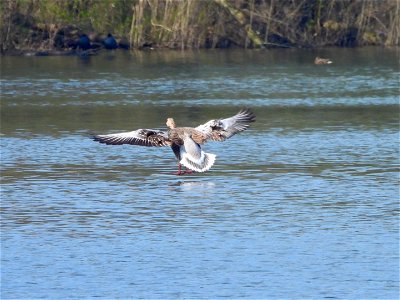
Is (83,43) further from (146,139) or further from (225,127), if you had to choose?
(146,139)

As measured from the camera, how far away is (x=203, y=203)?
13000mm

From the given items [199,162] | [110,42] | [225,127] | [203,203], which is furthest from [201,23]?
[203,203]

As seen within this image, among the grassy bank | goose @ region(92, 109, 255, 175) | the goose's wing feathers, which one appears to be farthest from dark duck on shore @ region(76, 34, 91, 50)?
the goose's wing feathers

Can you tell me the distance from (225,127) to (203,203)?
2.11m

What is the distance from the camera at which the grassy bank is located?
41.4 m

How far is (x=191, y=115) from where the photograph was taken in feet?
74.1

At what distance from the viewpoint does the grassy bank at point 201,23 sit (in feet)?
136

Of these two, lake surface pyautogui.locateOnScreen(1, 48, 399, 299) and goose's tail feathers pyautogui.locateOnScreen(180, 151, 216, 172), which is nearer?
lake surface pyautogui.locateOnScreen(1, 48, 399, 299)

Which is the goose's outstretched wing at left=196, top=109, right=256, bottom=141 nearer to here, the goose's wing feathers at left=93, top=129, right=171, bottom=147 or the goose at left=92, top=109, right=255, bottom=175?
the goose at left=92, top=109, right=255, bottom=175

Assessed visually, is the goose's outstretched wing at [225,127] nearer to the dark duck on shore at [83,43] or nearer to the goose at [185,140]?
the goose at [185,140]

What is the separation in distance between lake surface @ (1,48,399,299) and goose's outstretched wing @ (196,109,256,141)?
51cm

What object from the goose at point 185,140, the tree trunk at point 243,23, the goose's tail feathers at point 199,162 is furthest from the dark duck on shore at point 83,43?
the goose's tail feathers at point 199,162

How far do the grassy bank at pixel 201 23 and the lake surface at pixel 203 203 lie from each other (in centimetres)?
1549

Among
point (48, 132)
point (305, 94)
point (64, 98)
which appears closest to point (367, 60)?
point (305, 94)
